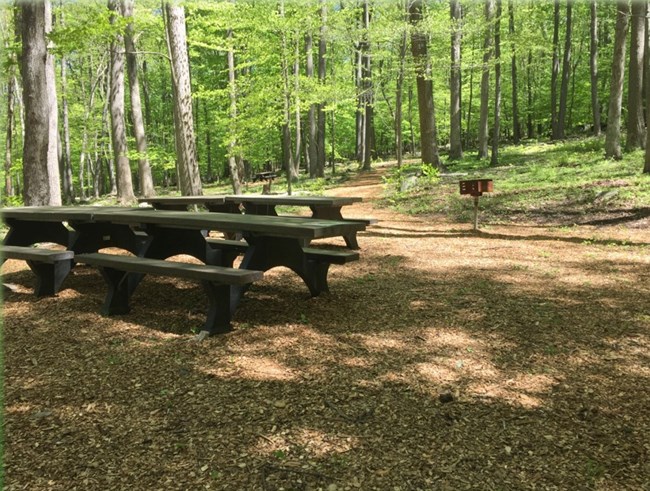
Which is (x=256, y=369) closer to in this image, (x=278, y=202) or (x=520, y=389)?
(x=520, y=389)

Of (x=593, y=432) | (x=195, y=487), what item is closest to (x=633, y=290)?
(x=593, y=432)

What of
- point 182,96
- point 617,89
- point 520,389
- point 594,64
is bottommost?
point 520,389

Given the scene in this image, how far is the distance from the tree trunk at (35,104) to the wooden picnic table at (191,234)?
1.73 m

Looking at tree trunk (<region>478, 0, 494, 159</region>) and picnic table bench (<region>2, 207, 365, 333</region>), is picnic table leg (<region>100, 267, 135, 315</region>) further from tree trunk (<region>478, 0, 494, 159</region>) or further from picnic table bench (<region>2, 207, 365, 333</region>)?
tree trunk (<region>478, 0, 494, 159</region>)

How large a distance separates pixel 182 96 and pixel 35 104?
294 centimetres

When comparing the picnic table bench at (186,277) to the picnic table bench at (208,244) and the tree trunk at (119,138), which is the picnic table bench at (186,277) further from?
the tree trunk at (119,138)

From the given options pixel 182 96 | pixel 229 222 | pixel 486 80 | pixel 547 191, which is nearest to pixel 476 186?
pixel 547 191

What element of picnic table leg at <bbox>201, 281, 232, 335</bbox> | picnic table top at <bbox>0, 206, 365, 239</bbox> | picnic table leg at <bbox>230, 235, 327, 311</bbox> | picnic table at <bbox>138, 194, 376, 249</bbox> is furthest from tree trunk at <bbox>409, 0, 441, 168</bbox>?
picnic table leg at <bbox>201, 281, 232, 335</bbox>

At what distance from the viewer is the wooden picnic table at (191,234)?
3945 mm

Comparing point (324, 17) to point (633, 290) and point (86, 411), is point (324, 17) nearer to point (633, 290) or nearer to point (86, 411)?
point (633, 290)

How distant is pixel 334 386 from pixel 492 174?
1329 cm

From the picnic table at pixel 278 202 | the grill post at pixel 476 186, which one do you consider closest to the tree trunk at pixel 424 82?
the grill post at pixel 476 186

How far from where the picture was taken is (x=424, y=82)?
14969 mm

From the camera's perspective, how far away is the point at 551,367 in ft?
10.5
